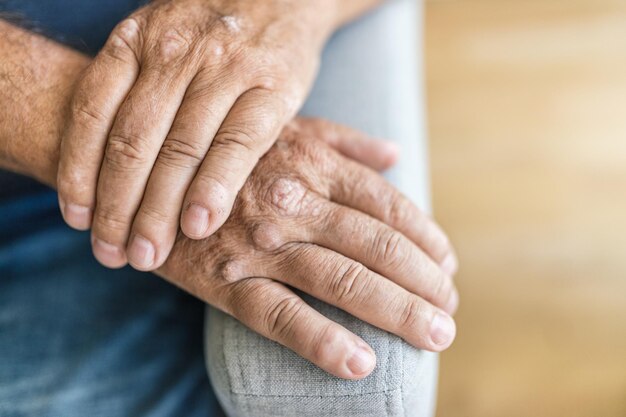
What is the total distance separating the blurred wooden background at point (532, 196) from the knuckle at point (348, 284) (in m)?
0.79

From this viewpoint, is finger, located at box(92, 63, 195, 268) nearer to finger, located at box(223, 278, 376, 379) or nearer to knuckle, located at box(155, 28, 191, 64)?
knuckle, located at box(155, 28, 191, 64)

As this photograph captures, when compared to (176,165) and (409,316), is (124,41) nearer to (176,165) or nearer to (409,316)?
(176,165)

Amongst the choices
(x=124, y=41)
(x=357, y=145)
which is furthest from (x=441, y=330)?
(x=124, y=41)

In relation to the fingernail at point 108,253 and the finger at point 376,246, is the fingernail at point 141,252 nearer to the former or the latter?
the fingernail at point 108,253

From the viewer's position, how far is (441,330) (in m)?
0.77

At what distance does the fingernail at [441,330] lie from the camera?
762 millimetres

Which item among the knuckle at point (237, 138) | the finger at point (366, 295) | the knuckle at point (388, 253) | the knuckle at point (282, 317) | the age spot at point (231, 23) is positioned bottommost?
the knuckle at point (282, 317)

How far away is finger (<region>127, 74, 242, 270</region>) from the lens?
77 centimetres

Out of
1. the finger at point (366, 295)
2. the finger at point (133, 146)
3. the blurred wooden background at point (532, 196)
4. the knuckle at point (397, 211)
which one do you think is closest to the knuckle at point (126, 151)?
the finger at point (133, 146)

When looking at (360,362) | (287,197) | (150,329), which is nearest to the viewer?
(360,362)

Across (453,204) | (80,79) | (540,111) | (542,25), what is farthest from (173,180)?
(542,25)

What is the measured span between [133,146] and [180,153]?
2.2 inches

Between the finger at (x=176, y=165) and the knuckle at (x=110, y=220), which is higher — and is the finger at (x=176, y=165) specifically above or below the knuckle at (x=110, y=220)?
above

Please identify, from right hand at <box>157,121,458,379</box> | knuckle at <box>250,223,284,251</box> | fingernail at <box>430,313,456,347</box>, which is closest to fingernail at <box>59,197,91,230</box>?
right hand at <box>157,121,458,379</box>
